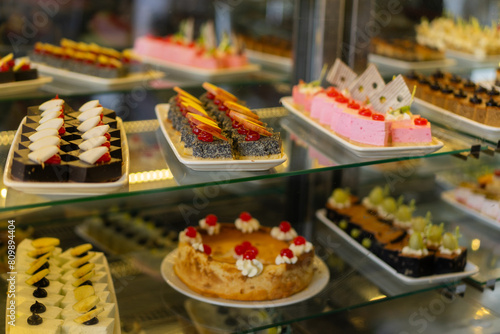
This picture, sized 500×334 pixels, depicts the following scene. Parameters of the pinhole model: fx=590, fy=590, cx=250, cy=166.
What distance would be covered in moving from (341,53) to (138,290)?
4.52 ft

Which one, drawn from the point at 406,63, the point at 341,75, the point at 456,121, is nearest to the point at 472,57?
the point at 406,63

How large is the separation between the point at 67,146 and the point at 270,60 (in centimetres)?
168

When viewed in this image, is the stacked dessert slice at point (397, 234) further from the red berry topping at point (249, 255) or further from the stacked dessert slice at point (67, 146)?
the stacked dessert slice at point (67, 146)

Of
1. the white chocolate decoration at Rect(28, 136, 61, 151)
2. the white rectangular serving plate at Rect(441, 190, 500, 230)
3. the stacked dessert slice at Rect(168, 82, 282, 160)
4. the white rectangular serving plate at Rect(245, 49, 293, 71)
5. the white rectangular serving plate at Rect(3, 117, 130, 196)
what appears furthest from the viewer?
the white rectangular serving plate at Rect(245, 49, 293, 71)

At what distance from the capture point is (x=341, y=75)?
2518 millimetres

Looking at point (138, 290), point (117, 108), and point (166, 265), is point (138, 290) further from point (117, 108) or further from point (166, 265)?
point (117, 108)

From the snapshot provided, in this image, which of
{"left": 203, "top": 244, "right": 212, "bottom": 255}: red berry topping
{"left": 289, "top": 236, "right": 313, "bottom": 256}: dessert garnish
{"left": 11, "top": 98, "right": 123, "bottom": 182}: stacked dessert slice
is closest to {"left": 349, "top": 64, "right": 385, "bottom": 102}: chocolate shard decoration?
{"left": 289, "top": 236, "right": 313, "bottom": 256}: dessert garnish

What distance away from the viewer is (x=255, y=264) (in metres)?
2.21

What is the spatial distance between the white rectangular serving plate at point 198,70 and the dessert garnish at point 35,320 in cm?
142

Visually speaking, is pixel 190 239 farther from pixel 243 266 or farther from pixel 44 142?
pixel 44 142

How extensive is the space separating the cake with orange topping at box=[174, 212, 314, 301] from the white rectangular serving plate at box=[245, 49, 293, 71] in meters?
1.08

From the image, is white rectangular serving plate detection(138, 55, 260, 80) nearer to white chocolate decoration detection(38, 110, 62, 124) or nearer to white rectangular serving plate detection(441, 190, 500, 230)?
white chocolate decoration detection(38, 110, 62, 124)

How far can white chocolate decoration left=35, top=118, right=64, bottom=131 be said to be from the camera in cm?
190

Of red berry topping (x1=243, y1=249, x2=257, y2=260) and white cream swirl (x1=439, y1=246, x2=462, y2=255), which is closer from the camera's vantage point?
red berry topping (x1=243, y1=249, x2=257, y2=260)
